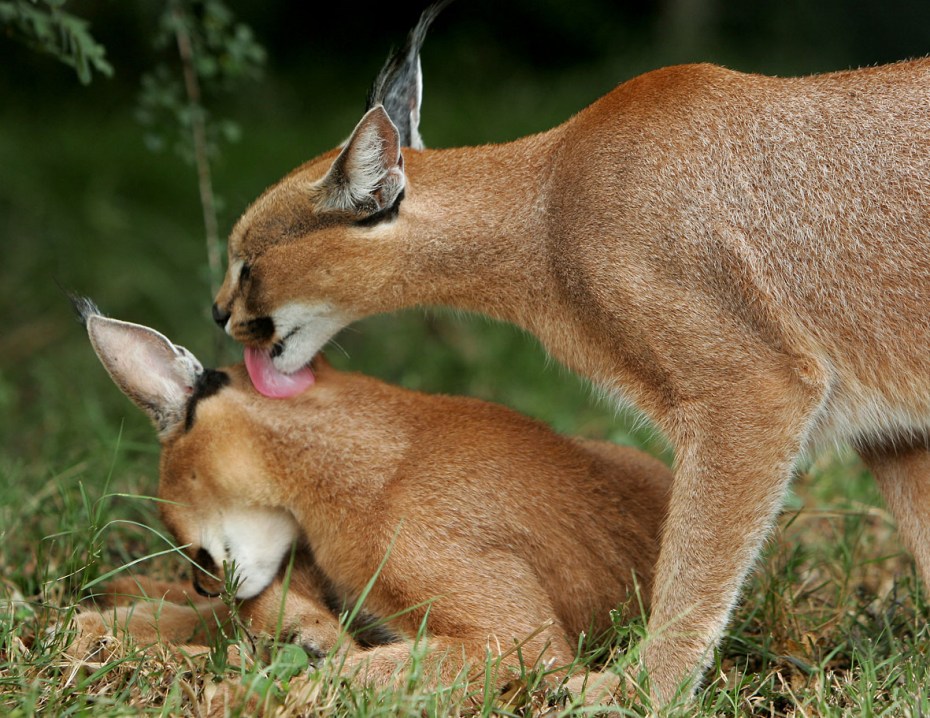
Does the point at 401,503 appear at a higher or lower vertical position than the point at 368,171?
lower

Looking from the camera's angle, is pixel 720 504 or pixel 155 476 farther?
pixel 155 476

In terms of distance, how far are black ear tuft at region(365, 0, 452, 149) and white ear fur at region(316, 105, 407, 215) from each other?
60 cm

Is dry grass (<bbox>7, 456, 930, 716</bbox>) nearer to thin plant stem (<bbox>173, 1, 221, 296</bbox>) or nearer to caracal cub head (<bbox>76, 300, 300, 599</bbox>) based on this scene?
caracal cub head (<bbox>76, 300, 300, 599</bbox>)

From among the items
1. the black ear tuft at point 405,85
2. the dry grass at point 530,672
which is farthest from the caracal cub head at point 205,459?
the black ear tuft at point 405,85

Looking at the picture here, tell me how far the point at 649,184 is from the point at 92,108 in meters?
10.7

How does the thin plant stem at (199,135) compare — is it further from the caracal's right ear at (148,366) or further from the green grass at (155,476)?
the caracal's right ear at (148,366)

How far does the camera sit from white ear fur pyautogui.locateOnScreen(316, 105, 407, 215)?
161 inches

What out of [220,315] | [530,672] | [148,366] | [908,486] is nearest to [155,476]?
[220,315]

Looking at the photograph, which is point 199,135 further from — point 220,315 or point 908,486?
point 908,486

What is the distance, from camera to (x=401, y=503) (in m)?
3.90

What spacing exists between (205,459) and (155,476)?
4.48 ft

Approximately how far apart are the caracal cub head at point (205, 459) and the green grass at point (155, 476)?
205 mm

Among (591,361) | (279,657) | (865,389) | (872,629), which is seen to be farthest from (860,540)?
(279,657)

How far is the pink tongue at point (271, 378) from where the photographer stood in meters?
4.26
